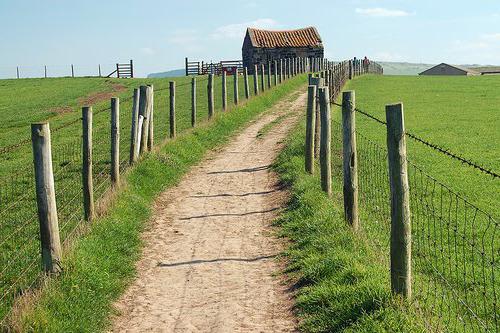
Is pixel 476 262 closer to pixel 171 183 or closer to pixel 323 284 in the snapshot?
pixel 323 284

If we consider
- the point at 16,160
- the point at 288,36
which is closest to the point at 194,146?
the point at 16,160

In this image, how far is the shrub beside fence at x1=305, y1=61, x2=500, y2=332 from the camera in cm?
584

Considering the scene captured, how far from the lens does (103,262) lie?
25.3 ft

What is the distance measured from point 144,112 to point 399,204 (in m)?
9.09

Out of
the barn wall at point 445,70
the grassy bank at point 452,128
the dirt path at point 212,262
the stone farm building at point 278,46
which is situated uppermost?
the stone farm building at point 278,46

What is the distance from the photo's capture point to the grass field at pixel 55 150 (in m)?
8.61

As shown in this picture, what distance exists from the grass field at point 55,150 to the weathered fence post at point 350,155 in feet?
13.0

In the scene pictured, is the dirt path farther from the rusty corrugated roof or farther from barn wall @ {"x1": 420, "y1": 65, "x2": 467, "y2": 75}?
barn wall @ {"x1": 420, "y1": 65, "x2": 467, "y2": 75}

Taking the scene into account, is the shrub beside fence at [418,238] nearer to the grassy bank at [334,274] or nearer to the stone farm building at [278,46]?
the grassy bank at [334,274]

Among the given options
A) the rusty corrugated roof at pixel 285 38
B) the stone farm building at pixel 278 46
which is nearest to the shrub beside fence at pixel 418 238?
the stone farm building at pixel 278 46

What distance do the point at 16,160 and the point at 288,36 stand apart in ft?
165

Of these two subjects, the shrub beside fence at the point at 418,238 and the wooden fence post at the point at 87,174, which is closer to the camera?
the shrub beside fence at the point at 418,238

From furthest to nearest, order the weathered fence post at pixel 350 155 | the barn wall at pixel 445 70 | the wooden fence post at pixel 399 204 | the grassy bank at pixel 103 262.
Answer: the barn wall at pixel 445 70, the weathered fence post at pixel 350 155, the grassy bank at pixel 103 262, the wooden fence post at pixel 399 204

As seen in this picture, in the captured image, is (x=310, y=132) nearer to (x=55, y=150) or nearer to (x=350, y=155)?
(x=350, y=155)
